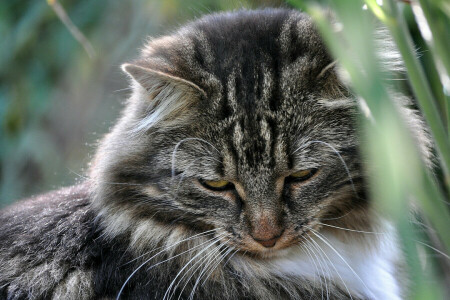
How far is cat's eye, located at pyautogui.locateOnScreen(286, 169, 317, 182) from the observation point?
60.9 inches

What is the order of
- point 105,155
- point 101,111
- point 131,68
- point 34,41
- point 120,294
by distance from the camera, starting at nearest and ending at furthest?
1. point 131,68
2. point 120,294
3. point 105,155
4. point 34,41
5. point 101,111

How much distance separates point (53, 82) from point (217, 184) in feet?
7.71

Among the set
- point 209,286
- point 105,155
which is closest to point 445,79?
point 209,286

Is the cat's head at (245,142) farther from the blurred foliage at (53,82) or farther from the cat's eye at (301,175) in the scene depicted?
the blurred foliage at (53,82)

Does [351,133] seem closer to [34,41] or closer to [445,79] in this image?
[445,79]

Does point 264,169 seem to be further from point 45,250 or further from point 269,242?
point 45,250

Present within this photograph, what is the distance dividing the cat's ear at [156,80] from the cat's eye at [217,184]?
25 centimetres

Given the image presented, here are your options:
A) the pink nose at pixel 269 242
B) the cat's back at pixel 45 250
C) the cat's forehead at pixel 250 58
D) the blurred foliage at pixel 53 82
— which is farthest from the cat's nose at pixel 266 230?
the blurred foliage at pixel 53 82

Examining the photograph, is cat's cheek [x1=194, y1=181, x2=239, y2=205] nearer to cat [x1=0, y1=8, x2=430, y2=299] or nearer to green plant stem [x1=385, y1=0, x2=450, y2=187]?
cat [x1=0, y1=8, x2=430, y2=299]

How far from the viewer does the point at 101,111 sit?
12.1 feet

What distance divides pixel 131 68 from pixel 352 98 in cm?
61

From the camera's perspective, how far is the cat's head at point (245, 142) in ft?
5.00

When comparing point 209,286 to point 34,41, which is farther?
point 34,41

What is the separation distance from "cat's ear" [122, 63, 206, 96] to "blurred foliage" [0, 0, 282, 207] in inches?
68.5
